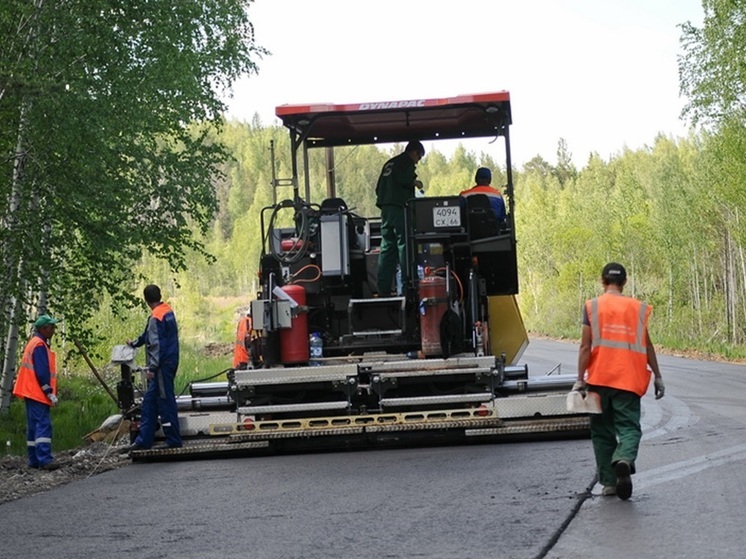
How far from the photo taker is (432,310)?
11578 mm

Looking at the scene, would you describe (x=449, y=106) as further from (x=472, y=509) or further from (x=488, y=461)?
(x=472, y=509)

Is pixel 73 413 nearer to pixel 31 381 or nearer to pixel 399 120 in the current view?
pixel 31 381

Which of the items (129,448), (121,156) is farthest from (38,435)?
(121,156)

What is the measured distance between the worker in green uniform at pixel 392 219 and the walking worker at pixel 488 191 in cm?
58

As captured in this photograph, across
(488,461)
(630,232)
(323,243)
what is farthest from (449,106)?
(630,232)

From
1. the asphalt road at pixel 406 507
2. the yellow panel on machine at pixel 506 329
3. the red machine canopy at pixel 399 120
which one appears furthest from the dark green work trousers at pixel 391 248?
the asphalt road at pixel 406 507

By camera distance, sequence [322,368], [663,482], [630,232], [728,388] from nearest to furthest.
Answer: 1. [663,482]
2. [322,368]
3. [728,388]
4. [630,232]

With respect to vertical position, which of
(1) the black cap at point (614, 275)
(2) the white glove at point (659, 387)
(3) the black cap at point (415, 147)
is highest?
(3) the black cap at point (415, 147)

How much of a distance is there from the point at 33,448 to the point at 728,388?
10175 mm

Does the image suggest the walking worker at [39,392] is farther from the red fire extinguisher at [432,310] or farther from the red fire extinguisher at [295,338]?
the red fire extinguisher at [432,310]

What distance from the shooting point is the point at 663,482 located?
330 inches

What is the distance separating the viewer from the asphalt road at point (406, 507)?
6.52 m

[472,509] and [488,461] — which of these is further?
[488,461]

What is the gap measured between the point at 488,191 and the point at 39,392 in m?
4.78
